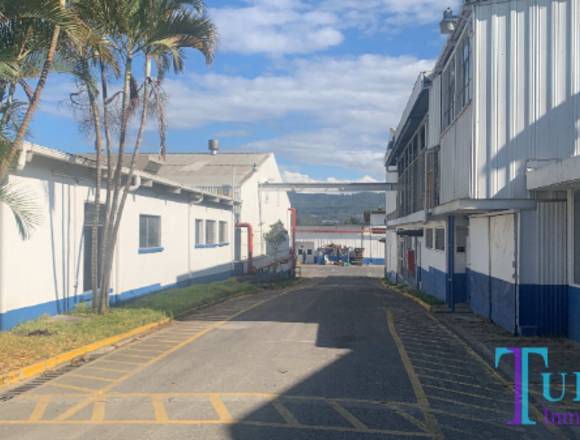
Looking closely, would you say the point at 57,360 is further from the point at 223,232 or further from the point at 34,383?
the point at 223,232

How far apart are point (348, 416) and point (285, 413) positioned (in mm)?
718

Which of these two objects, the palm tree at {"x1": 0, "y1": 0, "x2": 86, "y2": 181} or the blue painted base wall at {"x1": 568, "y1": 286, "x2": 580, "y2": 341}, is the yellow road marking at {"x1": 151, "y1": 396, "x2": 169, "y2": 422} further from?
the blue painted base wall at {"x1": 568, "y1": 286, "x2": 580, "y2": 341}

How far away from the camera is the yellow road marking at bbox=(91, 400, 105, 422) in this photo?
23.0ft

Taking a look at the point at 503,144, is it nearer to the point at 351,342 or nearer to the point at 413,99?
the point at 351,342

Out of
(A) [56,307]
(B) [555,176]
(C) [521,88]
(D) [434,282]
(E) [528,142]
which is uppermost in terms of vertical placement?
(C) [521,88]

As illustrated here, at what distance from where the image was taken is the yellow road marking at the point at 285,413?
6.85 meters

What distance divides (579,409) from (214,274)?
23.5 m

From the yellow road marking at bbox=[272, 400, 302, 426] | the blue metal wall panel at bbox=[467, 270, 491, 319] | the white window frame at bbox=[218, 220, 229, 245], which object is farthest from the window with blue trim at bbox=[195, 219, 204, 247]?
the yellow road marking at bbox=[272, 400, 302, 426]

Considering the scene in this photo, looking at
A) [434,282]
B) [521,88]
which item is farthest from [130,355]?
[434,282]

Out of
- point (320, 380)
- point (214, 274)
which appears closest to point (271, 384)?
point (320, 380)

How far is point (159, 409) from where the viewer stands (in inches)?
289

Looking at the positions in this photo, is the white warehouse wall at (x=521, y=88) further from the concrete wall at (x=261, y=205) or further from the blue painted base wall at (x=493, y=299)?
the concrete wall at (x=261, y=205)

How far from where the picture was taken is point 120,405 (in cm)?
758

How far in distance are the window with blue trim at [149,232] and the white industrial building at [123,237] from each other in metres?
0.03
